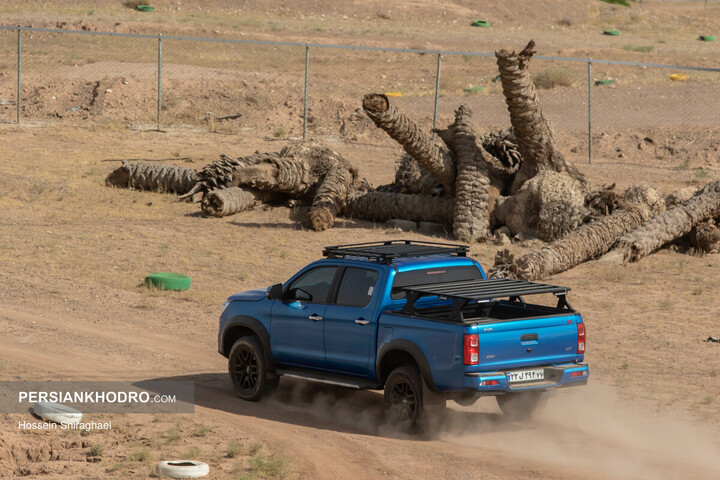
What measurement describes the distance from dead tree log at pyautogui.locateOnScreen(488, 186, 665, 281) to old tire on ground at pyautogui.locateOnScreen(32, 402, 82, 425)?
313 inches

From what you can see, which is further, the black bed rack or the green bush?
the green bush

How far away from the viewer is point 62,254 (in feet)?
59.2

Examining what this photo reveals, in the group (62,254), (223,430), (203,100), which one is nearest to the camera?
(223,430)

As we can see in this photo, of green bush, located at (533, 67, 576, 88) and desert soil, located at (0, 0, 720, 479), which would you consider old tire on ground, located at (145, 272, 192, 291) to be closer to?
desert soil, located at (0, 0, 720, 479)

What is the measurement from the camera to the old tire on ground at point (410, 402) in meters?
9.27

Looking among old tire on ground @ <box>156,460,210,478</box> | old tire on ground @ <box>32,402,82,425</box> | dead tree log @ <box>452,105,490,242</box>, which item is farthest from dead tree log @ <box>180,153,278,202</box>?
old tire on ground @ <box>156,460,210,478</box>

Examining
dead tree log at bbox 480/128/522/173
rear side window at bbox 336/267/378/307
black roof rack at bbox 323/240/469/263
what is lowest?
rear side window at bbox 336/267/378/307

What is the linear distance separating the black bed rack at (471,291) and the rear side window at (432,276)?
105 millimetres

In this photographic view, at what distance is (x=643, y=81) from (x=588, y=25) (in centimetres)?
3260

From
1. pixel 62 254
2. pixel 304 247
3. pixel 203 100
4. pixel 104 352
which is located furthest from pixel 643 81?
pixel 104 352

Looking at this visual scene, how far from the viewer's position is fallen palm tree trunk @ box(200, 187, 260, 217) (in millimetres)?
21047

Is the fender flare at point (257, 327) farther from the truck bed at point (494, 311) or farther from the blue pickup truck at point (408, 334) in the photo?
the truck bed at point (494, 311)

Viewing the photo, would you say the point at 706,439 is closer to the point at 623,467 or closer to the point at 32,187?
the point at 623,467

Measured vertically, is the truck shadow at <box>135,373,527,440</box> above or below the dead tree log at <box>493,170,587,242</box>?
below
